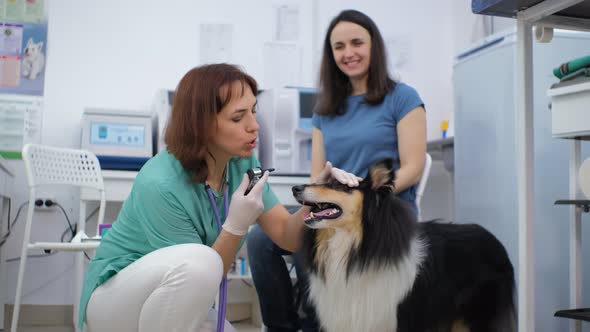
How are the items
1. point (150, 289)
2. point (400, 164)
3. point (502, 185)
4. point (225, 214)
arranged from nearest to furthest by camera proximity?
point (150, 289)
point (225, 214)
point (400, 164)
point (502, 185)

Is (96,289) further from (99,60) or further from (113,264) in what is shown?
(99,60)

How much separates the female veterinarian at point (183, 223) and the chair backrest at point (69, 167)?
150 cm

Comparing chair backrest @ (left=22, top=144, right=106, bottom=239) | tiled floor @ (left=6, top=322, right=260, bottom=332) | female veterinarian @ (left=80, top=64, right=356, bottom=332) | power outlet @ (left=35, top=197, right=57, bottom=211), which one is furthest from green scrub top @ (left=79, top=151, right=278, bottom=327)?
power outlet @ (left=35, top=197, right=57, bottom=211)

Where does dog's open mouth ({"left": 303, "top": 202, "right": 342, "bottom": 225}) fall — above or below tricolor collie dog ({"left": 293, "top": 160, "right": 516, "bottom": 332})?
above

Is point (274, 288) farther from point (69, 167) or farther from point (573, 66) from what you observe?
point (69, 167)

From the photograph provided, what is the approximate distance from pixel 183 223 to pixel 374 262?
1.79ft

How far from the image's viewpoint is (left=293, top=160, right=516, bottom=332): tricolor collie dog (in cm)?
167

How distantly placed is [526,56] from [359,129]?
2.43 feet

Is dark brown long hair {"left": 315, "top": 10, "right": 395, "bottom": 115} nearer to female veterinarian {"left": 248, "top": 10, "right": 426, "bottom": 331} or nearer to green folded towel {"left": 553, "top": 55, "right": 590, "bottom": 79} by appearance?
female veterinarian {"left": 248, "top": 10, "right": 426, "bottom": 331}

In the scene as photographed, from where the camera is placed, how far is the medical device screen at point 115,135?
3186 mm

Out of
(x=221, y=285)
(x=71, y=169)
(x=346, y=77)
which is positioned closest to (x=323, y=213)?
(x=221, y=285)

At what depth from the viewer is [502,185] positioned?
2.68m

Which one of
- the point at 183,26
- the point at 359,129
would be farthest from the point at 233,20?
the point at 359,129

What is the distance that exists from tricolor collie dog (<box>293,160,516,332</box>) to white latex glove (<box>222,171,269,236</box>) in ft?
0.54
